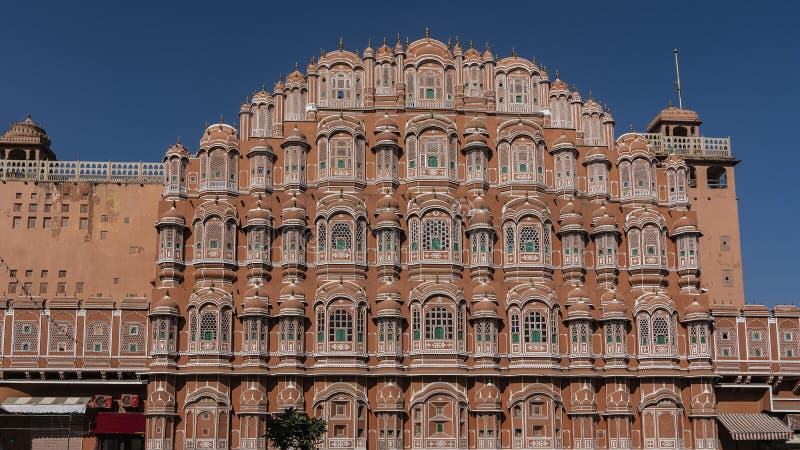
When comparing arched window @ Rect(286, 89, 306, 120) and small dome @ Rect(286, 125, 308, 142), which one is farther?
arched window @ Rect(286, 89, 306, 120)

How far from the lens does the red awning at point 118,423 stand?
50500mm

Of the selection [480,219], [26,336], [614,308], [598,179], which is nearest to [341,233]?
[480,219]

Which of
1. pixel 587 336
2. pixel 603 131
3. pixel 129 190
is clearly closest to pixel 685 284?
pixel 587 336

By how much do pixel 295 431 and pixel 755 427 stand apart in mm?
25010

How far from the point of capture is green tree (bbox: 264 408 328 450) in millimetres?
43969

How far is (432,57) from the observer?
55.6 metres

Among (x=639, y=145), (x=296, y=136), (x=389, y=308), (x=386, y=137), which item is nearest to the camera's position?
(x=389, y=308)

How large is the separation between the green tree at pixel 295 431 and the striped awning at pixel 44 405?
12.2 m

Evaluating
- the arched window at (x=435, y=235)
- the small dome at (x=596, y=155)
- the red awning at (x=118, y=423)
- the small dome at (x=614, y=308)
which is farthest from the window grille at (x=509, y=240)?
the red awning at (x=118, y=423)

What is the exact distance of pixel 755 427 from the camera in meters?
51.7

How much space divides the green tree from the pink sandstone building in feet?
14.4

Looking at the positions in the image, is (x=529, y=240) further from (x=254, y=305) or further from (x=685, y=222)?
(x=254, y=305)

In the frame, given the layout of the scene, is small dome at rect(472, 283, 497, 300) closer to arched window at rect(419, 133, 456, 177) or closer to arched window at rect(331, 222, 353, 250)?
arched window at rect(419, 133, 456, 177)

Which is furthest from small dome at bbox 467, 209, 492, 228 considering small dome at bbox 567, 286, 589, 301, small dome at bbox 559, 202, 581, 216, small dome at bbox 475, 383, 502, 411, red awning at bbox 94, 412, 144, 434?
red awning at bbox 94, 412, 144, 434
